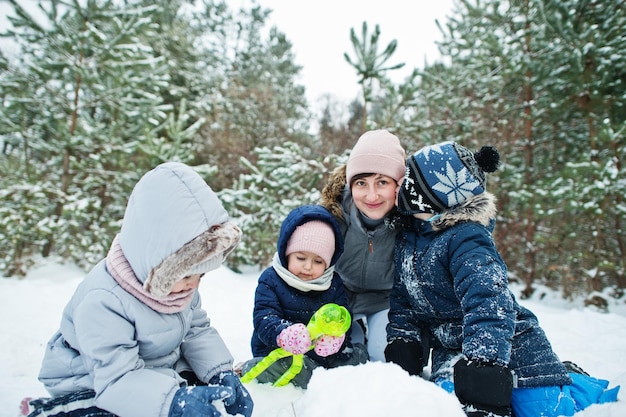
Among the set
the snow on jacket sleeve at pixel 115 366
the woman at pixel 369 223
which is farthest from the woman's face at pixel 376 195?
the snow on jacket sleeve at pixel 115 366

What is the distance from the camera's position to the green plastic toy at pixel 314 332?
176 centimetres

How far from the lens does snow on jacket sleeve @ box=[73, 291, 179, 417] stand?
4.01ft

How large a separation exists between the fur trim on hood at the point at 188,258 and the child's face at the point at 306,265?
0.69 meters

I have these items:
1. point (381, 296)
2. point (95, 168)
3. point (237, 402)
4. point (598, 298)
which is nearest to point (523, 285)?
point (598, 298)

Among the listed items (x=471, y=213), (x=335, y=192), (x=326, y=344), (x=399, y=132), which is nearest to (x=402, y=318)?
(x=326, y=344)

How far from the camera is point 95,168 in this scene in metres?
6.91

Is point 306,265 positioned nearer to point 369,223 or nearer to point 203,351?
point 369,223

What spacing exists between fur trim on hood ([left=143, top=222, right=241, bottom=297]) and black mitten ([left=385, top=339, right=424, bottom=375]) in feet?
3.33

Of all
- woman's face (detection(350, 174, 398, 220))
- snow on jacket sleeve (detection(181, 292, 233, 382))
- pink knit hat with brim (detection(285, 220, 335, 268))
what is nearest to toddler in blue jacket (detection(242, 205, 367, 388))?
pink knit hat with brim (detection(285, 220, 335, 268))

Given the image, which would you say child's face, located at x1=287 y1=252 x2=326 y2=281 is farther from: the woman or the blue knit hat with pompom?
the blue knit hat with pompom

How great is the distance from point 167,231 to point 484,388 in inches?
51.0

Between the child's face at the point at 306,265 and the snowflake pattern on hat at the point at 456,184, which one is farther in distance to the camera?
the child's face at the point at 306,265

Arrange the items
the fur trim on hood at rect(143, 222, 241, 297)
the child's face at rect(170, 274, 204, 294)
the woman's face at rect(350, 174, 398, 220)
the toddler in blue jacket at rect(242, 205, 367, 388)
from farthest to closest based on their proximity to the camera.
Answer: the woman's face at rect(350, 174, 398, 220)
the toddler in blue jacket at rect(242, 205, 367, 388)
the child's face at rect(170, 274, 204, 294)
the fur trim on hood at rect(143, 222, 241, 297)

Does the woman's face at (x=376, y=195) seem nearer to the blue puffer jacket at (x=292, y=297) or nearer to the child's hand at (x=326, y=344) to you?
the blue puffer jacket at (x=292, y=297)
